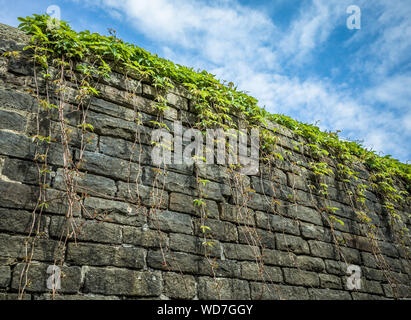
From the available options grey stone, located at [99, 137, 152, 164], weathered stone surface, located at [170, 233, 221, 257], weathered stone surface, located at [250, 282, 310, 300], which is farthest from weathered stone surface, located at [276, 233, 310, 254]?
grey stone, located at [99, 137, 152, 164]

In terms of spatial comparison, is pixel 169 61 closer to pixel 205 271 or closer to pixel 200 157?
pixel 200 157

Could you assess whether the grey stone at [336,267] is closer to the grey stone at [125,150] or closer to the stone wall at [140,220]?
the stone wall at [140,220]

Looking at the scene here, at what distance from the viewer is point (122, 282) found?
2207 mm

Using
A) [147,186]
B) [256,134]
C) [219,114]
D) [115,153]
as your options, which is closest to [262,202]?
[256,134]

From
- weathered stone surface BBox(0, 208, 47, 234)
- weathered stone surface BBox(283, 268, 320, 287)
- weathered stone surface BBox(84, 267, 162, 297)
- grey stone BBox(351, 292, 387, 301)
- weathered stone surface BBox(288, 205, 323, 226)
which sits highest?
weathered stone surface BBox(288, 205, 323, 226)

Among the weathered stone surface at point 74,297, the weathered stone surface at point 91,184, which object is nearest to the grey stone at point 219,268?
the weathered stone surface at point 74,297

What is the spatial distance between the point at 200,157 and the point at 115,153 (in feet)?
2.81

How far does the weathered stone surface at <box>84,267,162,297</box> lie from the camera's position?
212 cm

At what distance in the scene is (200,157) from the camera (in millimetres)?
3035

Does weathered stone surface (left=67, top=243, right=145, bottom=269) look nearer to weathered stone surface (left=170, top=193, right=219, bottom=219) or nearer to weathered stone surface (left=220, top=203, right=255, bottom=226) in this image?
weathered stone surface (left=170, top=193, right=219, bottom=219)

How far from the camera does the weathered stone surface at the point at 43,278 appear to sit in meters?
1.90

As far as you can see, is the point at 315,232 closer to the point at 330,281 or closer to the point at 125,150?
the point at 330,281

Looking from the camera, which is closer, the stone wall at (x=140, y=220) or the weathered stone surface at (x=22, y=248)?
the weathered stone surface at (x=22, y=248)

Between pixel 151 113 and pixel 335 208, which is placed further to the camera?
pixel 335 208
